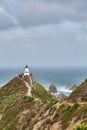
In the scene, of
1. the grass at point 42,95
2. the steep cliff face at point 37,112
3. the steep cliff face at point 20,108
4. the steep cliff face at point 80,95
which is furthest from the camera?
the grass at point 42,95

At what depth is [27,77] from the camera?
115 meters

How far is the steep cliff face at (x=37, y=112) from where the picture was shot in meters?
53.1

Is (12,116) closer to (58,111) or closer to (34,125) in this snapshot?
(34,125)

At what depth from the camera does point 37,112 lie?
7144cm

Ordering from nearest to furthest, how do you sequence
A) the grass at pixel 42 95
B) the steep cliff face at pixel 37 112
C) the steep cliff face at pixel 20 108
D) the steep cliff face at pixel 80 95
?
the steep cliff face at pixel 37 112, the steep cliff face at pixel 80 95, the steep cliff face at pixel 20 108, the grass at pixel 42 95

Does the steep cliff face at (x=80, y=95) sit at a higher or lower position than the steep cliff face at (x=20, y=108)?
higher

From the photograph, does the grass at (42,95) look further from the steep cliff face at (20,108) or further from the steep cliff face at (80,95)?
the steep cliff face at (80,95)

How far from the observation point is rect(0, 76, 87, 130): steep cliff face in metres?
53.1

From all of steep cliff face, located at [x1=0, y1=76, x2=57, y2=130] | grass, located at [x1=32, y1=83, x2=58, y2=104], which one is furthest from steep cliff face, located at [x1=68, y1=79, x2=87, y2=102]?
grass, located at [x1=32, y1=83, x2=58, y2=104]

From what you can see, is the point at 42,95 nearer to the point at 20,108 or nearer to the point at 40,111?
the point at 20,108

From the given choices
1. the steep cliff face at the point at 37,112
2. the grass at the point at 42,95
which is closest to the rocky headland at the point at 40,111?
the steep cliff face at the point at 37,112

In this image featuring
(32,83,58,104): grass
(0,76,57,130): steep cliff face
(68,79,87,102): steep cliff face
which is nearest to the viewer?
(68,79,87,102): steep cliff face

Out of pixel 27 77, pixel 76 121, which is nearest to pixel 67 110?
pixel 76 121

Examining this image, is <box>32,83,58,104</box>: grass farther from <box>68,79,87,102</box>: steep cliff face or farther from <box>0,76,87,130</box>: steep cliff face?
<box>68,79,87,102</box>: steep cliff face
